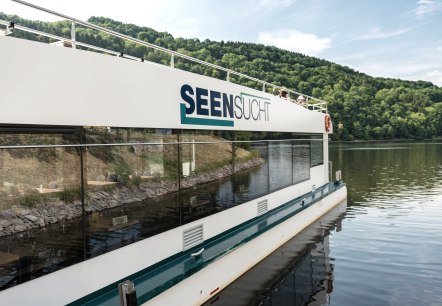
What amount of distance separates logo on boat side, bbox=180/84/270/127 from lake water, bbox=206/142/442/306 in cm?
332

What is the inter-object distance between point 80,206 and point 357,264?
698cm

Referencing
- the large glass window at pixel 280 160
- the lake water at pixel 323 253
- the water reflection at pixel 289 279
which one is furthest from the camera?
A: the large glass window at pixel 280 160

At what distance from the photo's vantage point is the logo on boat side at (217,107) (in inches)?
259

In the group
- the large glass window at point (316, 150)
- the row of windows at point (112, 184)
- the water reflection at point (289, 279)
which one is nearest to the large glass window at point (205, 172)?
the row of windows at point (112, 184)

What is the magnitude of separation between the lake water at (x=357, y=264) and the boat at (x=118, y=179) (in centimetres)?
70

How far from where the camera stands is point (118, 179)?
5055 mm

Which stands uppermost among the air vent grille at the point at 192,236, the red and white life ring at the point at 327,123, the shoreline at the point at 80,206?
the red and white life ring at the point at 327,123

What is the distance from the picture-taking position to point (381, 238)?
11016mm

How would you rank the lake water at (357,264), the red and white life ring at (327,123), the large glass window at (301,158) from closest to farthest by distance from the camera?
the lake water at (357,264)
the large glass window at (301,158)
the red and white life ring at (327,123)

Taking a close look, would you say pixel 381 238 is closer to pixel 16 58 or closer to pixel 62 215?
pixel 62 215

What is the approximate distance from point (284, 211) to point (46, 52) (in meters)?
7.44

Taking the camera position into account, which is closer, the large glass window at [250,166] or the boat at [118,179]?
the boat at [118,179]

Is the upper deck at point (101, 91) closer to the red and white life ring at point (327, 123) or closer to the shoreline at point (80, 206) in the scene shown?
the shoreline at point (80, 206)

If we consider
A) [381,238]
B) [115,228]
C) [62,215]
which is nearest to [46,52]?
[62,215]
